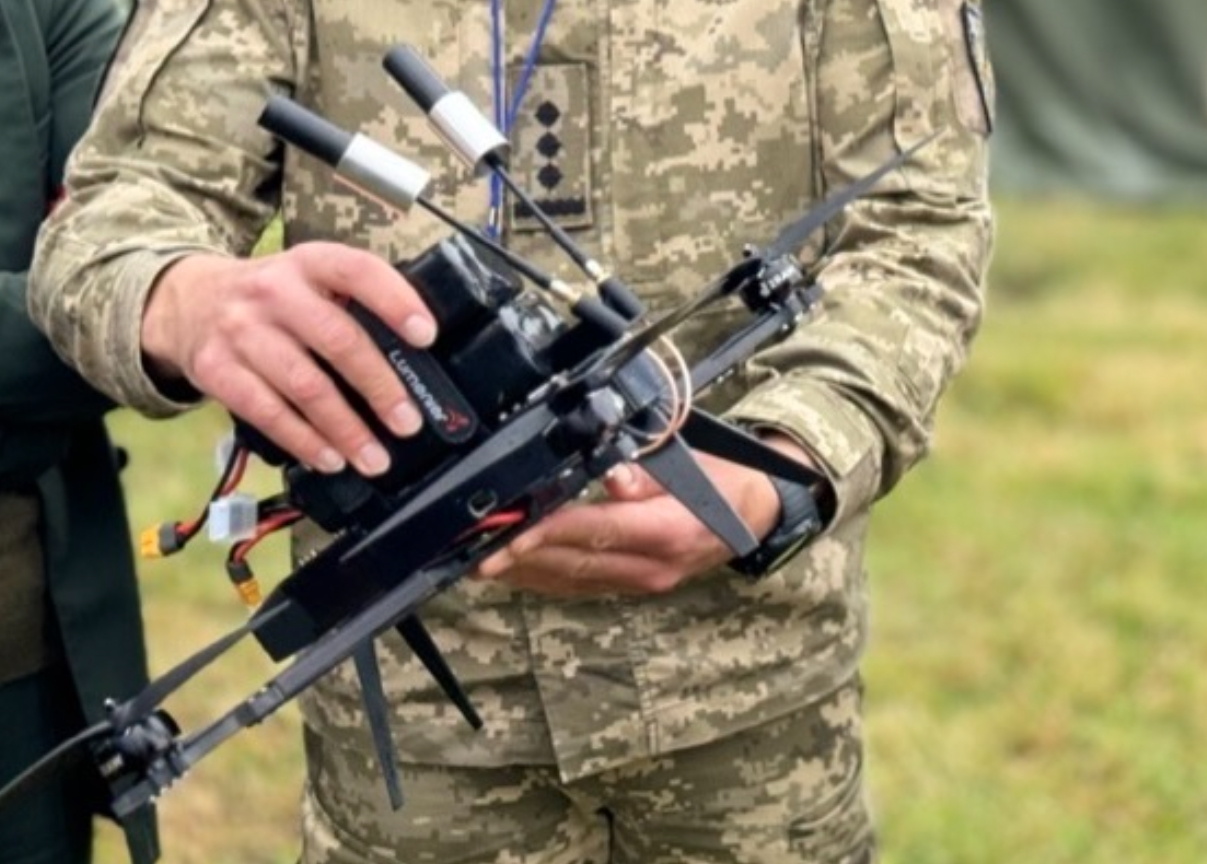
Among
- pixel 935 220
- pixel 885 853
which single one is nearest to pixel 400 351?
pixel 935 220

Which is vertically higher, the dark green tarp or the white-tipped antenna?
the white-tipped antenna

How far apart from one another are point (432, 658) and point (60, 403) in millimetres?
617

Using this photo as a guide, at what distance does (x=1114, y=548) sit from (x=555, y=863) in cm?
339

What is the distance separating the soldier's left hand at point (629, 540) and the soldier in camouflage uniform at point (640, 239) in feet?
0.41

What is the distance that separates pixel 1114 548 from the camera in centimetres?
539

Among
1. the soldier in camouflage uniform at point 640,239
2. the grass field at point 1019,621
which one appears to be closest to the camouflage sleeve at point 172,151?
the soldier in camouflage uniform at point 640,239

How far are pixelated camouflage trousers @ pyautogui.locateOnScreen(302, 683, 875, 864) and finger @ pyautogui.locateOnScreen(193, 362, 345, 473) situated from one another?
545 millimetres

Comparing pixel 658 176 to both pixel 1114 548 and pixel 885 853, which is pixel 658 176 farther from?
pixel 1114 548

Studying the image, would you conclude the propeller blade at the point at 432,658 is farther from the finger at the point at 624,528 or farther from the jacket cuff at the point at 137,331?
the jacket cuff at the point at 137,331

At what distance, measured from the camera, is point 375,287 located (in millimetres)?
1607

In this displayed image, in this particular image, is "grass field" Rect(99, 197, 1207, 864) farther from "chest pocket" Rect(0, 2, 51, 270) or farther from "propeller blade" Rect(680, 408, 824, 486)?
"propeller blade" Rect(680, 408, 824, 486)

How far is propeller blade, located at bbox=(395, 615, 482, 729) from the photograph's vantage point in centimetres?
183

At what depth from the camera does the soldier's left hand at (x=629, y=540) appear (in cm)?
173

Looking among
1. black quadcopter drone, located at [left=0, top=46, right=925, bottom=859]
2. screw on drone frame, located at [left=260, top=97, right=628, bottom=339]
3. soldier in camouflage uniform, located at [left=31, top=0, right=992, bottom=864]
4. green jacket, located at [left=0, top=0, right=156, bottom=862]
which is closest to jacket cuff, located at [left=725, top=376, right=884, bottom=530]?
soldier in camouflage uniform, located at [left=31, top=0, right=992, bottom=864]
